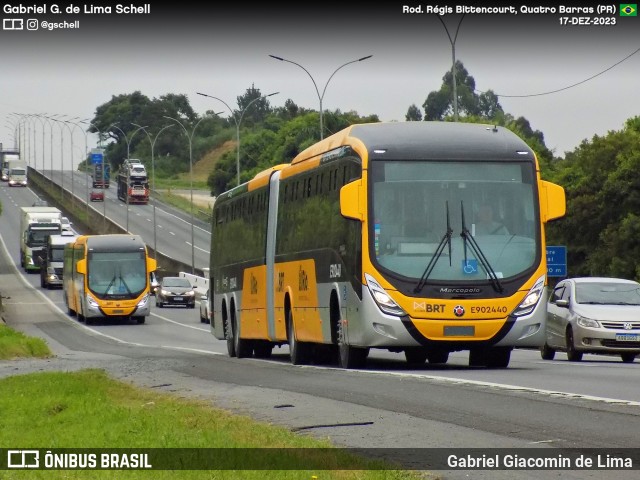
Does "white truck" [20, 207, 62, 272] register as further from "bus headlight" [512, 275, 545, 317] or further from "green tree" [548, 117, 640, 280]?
"bus headlight" [512, 275, 545, 317]

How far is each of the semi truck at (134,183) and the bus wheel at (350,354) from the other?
4572 inches

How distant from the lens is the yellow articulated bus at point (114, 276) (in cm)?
5728

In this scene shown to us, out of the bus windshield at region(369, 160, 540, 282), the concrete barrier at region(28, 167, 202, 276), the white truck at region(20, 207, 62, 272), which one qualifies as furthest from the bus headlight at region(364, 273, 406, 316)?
the white truck at region(20, 207, 62, 272)

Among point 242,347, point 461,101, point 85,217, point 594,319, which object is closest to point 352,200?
point 594,319

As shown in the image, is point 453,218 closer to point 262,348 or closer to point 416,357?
point 416,357

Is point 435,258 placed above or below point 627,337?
above

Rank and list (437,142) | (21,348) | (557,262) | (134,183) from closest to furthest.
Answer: (437,142) → (21,348) → (557,262) → (134,183)

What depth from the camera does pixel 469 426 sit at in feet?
41.1

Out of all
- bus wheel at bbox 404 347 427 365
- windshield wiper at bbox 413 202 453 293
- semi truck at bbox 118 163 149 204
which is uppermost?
semi truck at bbox 118 163 149 204

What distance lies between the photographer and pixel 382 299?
67.9 ft

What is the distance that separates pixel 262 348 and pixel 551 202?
10.6 meters

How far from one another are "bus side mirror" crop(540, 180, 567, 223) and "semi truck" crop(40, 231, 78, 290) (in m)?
64.6

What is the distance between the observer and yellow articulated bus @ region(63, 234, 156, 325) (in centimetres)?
5728

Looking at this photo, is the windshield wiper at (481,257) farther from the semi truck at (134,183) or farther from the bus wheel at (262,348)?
the semi truck at (134,183)
